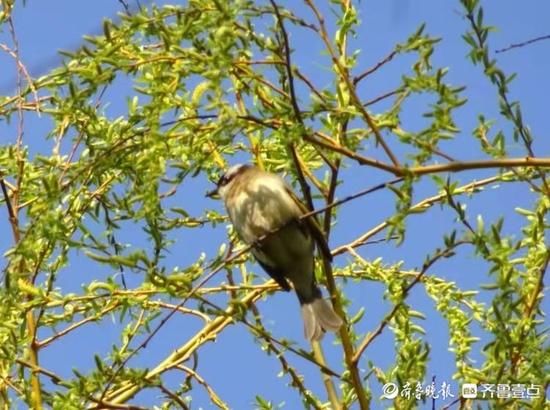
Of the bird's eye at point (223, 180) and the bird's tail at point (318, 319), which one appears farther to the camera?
the bird's eye at point (223, 180)

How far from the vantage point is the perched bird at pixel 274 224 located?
3.03 m

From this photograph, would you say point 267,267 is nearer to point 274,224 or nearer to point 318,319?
point 274,224

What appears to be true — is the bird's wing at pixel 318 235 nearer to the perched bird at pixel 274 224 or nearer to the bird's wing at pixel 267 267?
the perched bird at pixel 274 224

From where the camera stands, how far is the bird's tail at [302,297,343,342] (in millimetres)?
2705

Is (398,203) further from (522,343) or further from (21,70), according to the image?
(21,70)

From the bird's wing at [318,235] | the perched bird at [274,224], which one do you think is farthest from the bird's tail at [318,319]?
the bird's wing at [318,235]

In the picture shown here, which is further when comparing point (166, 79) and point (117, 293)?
point (117, 293)

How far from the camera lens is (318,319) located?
2.79 metres

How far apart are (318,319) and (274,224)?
1.73 ft

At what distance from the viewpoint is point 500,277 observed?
6.37ft

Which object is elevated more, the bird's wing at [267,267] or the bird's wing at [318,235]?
the bird's wing at [267,267]

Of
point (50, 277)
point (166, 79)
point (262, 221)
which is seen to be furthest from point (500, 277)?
point (262, 221)

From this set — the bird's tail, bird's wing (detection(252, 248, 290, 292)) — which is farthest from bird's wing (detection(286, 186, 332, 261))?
bird's wing (detection(252, 248, 290, 292))

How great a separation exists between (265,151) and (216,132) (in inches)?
30.7
